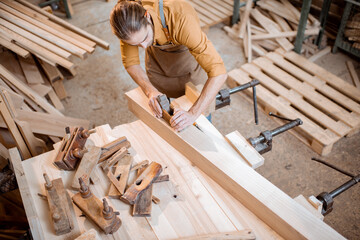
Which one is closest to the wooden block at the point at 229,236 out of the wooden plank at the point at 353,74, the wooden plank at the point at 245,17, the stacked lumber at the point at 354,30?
the wooden plank at the point at 353,74

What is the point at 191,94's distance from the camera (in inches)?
90.3

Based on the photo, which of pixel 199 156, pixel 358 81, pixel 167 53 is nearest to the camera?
pixel 199 156

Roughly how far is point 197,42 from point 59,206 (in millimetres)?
1273

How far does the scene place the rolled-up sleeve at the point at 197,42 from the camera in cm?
202

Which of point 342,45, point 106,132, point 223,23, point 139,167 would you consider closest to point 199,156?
point 139,167

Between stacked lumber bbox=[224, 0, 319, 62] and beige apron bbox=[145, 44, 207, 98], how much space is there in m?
2.04

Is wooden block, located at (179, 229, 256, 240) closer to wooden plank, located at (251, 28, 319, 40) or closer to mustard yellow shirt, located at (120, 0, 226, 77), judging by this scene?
mustard yellow shirt, located at (120, 0, 226, 77)

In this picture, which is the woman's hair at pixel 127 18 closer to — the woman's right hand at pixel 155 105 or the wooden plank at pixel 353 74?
the woman's right hand at pixel 155 105

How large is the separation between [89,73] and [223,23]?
237 cm

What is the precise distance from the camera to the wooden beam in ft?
4.97

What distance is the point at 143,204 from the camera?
168 cm

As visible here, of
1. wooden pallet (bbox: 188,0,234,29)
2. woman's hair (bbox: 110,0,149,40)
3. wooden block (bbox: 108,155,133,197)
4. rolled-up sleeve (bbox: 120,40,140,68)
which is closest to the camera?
wooden block (bbox: 108,155,133,197)

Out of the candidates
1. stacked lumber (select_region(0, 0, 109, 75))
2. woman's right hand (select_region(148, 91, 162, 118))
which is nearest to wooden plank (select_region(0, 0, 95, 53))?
stacked lumber (select_region(0, 0, 109, 75))

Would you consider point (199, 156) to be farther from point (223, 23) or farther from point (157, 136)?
point (223, 23)
